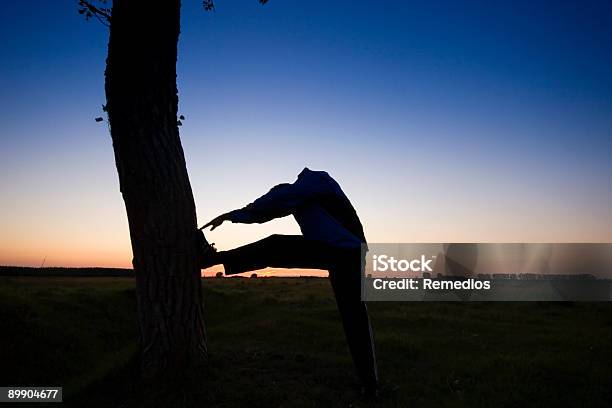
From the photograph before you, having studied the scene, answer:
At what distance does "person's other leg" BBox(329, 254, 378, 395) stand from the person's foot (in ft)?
5.23

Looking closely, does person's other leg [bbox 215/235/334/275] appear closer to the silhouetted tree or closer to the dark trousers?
the dark trousers

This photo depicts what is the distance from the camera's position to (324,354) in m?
8.71

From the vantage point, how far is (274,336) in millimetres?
11516

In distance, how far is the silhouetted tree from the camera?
5543mm

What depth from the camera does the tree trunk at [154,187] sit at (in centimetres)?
554

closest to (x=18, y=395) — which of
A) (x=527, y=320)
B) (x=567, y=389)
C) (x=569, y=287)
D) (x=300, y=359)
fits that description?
(x=300, y=359)

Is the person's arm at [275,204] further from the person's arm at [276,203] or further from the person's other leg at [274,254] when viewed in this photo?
the person's other leg at [274,254]

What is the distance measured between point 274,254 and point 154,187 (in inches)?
69.6

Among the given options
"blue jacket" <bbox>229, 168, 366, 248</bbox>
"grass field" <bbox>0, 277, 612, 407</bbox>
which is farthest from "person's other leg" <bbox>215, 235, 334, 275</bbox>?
"grass field" <bbox>0, 277, 612, 407</bbox>

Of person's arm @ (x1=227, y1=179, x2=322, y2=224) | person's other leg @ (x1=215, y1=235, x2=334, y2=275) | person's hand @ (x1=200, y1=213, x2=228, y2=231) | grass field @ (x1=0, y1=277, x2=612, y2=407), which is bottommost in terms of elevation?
grass field @ (x1=0, y1=277, x2=612, y2=407)

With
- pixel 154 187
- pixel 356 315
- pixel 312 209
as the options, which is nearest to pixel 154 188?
pixel 154 187

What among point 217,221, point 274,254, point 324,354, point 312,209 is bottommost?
point 324,354

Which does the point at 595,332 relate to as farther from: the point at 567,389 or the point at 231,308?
the point at 231,308

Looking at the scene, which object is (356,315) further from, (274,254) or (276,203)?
(276,203)
